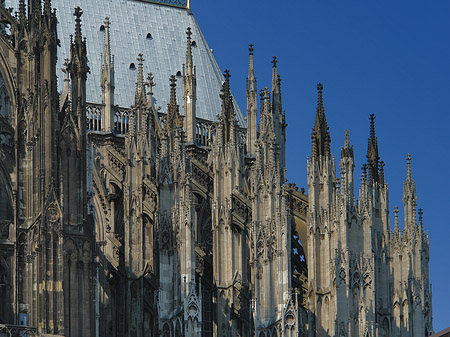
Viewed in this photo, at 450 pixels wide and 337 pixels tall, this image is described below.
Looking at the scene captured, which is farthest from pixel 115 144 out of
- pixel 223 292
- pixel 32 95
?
pixel 32 95

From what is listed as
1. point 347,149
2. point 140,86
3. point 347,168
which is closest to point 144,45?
point 140,86

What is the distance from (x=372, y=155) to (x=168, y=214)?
12.6 m

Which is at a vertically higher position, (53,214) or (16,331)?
(53,214)

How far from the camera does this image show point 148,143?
2415 inches

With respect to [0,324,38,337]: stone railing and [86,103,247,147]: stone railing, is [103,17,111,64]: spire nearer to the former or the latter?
[86,103,247,147]: stone railing

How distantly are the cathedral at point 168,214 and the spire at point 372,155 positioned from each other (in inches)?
3.3

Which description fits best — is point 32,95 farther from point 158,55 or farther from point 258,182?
point 158,55

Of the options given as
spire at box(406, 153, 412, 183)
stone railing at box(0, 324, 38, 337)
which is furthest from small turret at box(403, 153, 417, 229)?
stone railing at box(0, 324, 38, 337)

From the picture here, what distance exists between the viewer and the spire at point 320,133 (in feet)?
213

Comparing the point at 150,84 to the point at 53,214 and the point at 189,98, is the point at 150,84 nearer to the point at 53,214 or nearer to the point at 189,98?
the point at 189,98

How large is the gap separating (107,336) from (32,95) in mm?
11429

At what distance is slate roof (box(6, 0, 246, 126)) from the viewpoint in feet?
237

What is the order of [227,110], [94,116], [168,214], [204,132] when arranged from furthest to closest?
[204,132] < [94,116] < [227,110] < [168,214]

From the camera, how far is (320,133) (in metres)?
65.6
